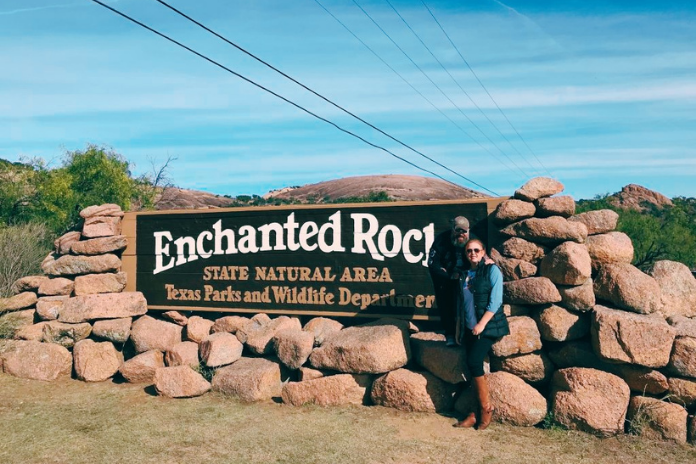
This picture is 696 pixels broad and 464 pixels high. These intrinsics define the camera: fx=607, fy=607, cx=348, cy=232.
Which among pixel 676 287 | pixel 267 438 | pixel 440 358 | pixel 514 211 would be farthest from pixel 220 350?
pixel 676 287

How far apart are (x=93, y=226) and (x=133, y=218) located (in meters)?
0.72

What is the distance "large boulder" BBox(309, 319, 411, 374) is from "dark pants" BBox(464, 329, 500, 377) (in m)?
1.06

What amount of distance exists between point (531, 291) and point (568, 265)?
0.55 metres

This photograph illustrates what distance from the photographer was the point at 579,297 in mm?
7395

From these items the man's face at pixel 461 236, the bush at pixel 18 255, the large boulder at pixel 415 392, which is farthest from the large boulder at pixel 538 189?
the bush at pixel 18 255

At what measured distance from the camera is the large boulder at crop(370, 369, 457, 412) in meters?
7.66

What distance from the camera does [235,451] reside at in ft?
21.7

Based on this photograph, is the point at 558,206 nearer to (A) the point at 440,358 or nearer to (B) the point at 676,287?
(B) the point at 676,287

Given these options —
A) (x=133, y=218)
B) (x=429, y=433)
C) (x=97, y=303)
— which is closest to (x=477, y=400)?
(x=429, y=433)

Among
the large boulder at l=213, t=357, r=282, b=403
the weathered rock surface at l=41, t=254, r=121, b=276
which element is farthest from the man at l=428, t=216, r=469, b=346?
the weathered rock surface at l=41, t=254, r=121, b=276

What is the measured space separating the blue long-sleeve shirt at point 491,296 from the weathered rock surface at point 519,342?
58 cm

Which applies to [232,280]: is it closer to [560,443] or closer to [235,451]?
[235,451]

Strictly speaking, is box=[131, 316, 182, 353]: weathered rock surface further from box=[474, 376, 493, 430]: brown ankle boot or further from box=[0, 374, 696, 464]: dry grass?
box=[474, 376, 493, 430]: brown ankle boot

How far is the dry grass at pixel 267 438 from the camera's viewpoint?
6.43 metres
